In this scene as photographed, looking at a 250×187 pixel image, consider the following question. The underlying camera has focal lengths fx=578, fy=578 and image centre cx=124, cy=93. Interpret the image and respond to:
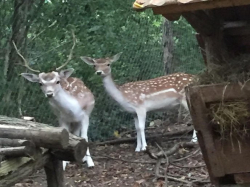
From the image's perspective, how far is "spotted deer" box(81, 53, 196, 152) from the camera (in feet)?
28.2

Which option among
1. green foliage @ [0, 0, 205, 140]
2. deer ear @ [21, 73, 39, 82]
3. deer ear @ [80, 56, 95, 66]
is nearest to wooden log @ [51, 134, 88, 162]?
deer ear @ [21, 73, 39, 82]

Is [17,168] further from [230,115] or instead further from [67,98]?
[67,98]

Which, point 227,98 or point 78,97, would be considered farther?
point 78,97

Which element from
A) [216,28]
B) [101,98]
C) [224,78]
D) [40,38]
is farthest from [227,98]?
[101,98]

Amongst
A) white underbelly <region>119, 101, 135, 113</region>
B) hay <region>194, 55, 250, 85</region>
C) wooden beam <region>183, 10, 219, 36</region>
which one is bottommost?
hay <region>194, 55, 250, 85</region>

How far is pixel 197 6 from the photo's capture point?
10.9 ft

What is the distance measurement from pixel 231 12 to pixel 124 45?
5568 mm

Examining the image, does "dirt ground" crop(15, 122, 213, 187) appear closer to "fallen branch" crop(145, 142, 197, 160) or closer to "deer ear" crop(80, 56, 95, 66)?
"fallen branch" crop(145, 142, 197, 160)

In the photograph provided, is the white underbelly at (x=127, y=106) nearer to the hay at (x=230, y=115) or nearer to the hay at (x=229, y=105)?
the hay at (x=229, y=105)

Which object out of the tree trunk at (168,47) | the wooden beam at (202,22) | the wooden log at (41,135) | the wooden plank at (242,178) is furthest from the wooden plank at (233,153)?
the tree trunk at (168,47)

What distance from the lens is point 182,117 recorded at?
33.4ft

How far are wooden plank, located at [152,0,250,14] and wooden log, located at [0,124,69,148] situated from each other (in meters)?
1.24

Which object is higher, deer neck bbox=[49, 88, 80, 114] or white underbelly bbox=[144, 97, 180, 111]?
white underbelly bbox=[144, 97, 180, 111]

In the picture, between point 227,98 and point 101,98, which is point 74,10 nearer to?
point 101,98
